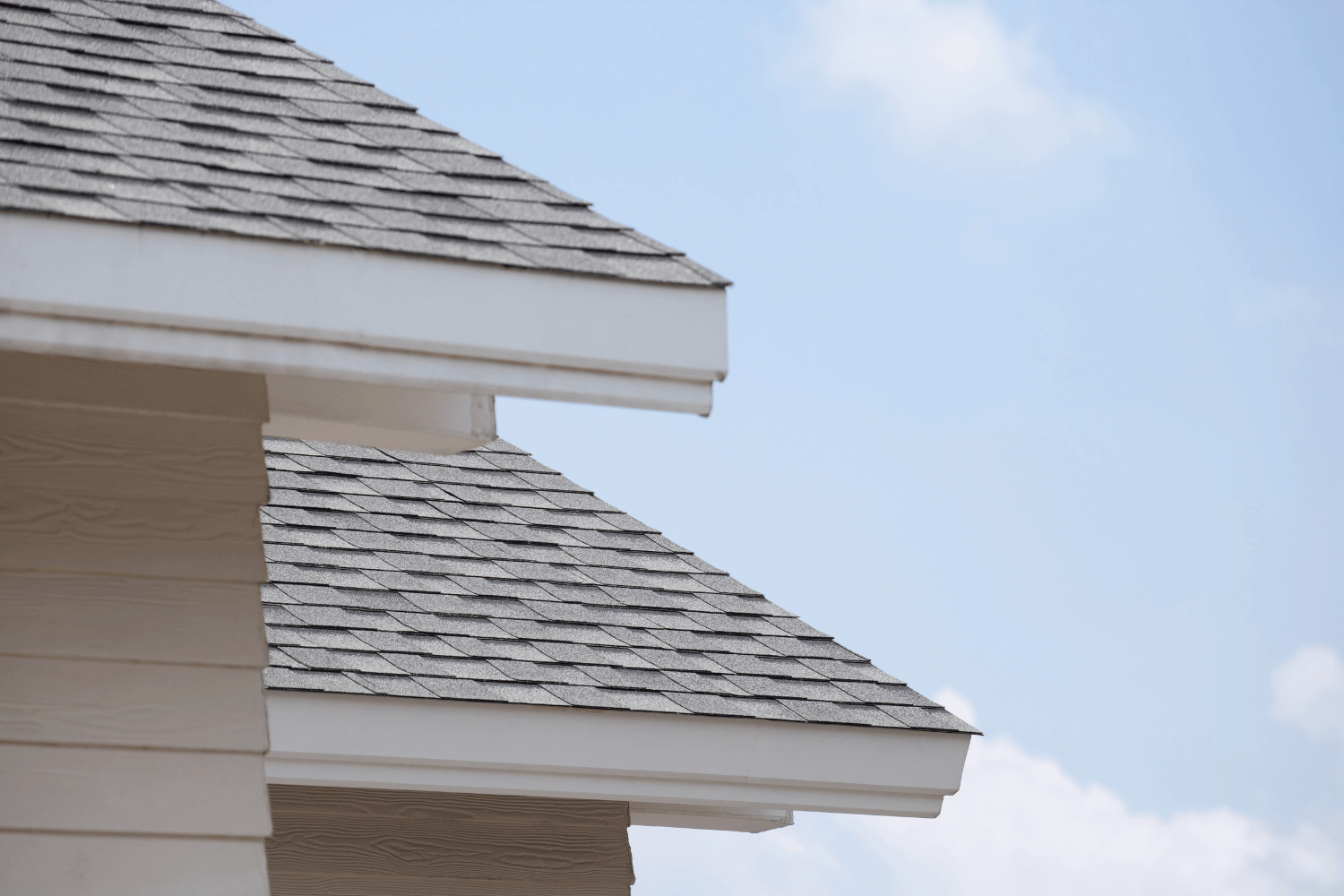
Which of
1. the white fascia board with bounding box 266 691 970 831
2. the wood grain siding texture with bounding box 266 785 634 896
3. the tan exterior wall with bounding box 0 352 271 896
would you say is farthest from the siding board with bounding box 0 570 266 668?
the wood grain siding texture with bounding box 266 785 634 896

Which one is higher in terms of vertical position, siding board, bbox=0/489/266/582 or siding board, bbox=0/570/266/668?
siding board, bbox=0/489/266/582

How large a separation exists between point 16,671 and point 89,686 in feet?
0.42

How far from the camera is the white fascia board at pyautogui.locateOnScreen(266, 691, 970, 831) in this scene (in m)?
3.95

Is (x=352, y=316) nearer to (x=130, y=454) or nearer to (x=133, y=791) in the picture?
(x=130, y=454)

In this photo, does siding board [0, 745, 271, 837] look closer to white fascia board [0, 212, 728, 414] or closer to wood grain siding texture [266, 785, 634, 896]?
white fascia board [0, 212, 728, 414]

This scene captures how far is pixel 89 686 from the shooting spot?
2.67 meters

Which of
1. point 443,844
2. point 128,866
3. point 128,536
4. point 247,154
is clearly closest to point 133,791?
point 128,866

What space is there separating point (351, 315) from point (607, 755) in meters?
2.26

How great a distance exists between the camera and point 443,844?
4520mm

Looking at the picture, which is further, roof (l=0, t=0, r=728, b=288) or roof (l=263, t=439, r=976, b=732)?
roof (l=263, t=439, r=976, b=732)

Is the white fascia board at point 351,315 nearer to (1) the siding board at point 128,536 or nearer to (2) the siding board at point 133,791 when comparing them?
(1) the siding board at point 128,536

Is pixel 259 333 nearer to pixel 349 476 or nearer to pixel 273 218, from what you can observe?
pixel 273 218

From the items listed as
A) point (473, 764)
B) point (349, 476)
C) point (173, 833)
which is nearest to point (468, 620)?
point (473, 764)

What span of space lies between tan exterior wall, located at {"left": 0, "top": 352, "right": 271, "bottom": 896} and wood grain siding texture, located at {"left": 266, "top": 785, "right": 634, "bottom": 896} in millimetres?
1671
